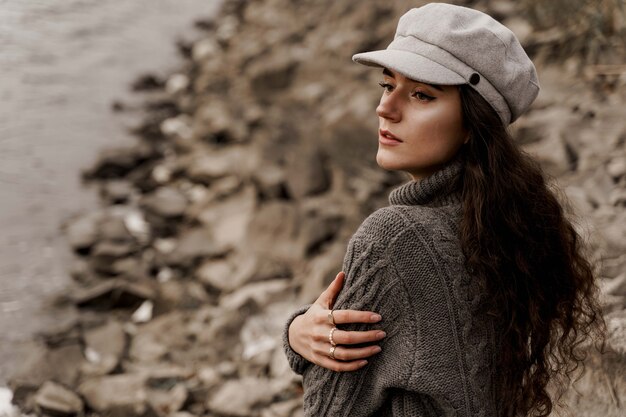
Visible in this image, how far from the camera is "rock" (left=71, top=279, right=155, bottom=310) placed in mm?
6492

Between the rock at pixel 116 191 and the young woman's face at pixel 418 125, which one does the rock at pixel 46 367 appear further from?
the young woman's face at pixel 418 125

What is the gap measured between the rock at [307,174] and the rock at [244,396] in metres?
2.64

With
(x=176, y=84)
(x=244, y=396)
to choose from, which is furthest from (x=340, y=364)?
(x=176, y=84)

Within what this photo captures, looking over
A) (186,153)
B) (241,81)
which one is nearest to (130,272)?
(186,153)

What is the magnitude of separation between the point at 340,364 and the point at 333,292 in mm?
192

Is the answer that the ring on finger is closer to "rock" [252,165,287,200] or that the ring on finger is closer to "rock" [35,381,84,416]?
"rock" [35,381,84,416]

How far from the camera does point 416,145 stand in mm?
2229

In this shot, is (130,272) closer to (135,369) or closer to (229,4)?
(135,369)

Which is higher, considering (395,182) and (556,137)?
(556,137)

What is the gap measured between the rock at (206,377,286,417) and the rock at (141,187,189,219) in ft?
11.4

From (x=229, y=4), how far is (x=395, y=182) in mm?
11467

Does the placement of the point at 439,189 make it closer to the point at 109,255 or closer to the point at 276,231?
the point at 276,231

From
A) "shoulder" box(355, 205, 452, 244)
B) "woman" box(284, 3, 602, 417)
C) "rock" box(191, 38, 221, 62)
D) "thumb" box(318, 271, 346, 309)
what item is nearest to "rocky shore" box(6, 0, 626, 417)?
"woman" box(284, 3, 602, 417)

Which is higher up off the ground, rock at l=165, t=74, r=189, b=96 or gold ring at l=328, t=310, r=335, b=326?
gold ring at l=328, t=310, r=335, b=326
